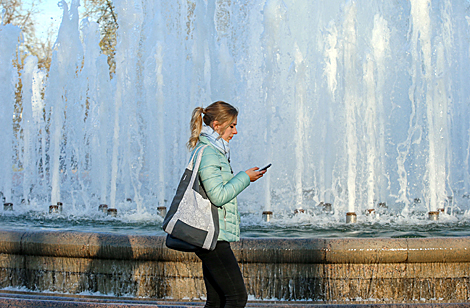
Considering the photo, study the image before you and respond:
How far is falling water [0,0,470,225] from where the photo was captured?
11008mm

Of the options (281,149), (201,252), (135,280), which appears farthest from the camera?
(281,149)

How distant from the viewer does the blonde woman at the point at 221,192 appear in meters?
2.49

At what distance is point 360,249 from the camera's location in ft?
13.3

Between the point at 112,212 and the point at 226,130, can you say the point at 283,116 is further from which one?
the point at 226,130

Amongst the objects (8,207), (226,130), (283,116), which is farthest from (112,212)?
(226,130)

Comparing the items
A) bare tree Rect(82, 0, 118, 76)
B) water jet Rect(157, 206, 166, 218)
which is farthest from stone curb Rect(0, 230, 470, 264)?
bare tree Rect(82, 0, 118, 76)

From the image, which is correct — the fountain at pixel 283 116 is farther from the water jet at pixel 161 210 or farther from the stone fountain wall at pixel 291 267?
the stone fountain wall at pixel 291 267

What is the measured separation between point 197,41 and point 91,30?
3222 mm

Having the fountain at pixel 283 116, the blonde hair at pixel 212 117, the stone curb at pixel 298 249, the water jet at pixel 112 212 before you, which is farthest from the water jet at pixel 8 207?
the blonde hair at pixel 212 117

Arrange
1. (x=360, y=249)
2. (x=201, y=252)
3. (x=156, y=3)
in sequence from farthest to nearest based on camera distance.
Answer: (x=156, y=3), (x=360, y=249), (x=201, y=252)

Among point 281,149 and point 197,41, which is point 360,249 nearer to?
point 281,149

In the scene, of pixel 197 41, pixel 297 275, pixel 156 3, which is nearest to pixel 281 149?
pixel 197 41

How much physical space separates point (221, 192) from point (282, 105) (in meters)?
9.43

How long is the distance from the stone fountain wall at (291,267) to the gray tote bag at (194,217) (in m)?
1.74
